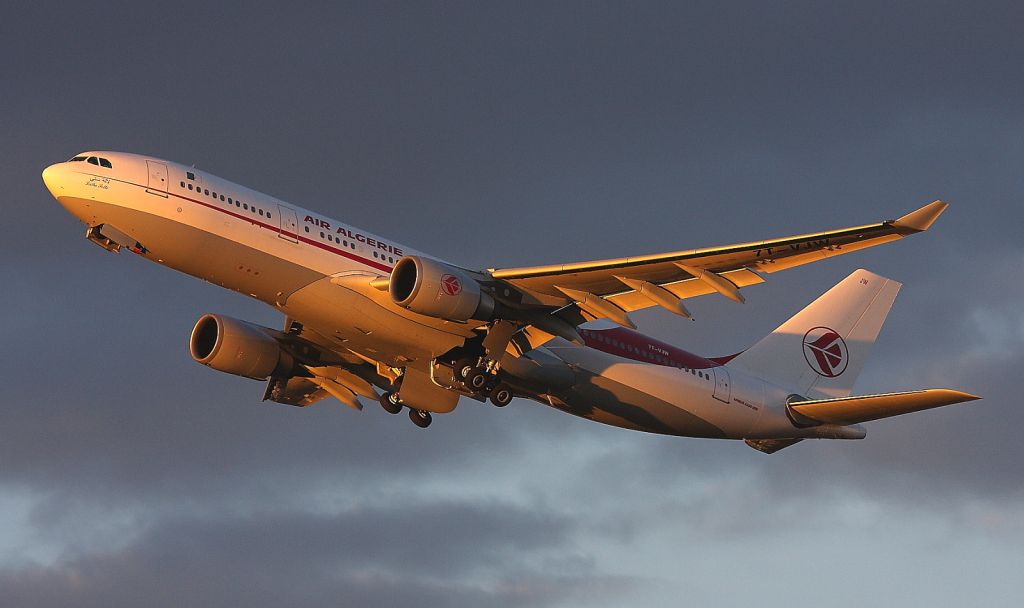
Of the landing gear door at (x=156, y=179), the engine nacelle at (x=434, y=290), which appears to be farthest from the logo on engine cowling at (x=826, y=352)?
the landing gear door at (x=156, y=179)

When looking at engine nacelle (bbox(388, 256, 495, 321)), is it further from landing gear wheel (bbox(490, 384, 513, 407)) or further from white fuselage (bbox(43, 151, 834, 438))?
landing gear wheel (bbox(490, 384, 513, 407))

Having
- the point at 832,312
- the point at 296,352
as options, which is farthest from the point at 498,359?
the point at 832,312

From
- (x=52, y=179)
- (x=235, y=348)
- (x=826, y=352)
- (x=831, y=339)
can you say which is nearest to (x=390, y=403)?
(x=235, y=348)

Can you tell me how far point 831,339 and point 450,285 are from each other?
1890cm

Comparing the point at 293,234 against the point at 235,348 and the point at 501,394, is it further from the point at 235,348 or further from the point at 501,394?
the point at 501,394

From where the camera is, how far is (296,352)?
50.2 meters

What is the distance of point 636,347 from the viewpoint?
4884cm

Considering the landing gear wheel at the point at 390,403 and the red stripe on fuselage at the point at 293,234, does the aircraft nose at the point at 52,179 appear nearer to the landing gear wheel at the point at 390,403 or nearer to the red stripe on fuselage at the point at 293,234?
the red stripe on fuselage at the point at 293,234

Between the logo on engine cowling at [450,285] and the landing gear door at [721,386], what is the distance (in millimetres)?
12129

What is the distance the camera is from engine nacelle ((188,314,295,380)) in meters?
48.8

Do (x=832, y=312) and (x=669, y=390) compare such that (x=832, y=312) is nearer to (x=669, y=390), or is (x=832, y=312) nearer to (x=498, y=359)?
(x=669, y=390)

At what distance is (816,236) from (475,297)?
33.8 feet

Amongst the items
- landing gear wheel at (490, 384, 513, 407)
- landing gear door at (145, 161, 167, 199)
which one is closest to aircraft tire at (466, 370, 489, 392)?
landing gear wheel at (490, 384, 513, 407)

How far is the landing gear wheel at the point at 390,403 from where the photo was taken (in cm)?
5059
